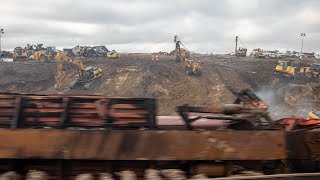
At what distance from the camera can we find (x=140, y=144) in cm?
492

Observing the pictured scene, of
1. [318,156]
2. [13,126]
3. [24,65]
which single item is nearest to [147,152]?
[13,126]

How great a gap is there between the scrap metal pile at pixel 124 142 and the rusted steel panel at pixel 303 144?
1 centimetres

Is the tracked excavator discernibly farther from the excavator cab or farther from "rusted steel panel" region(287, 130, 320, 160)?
"rusted steel panel" region(287, 130, 320, 160)

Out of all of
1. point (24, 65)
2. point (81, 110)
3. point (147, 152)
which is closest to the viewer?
point (147, 152)

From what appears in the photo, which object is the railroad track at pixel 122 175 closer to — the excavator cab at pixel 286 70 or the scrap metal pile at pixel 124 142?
the scrap metal pile at pixel 124 142

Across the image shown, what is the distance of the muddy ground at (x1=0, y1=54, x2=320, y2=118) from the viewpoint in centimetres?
2750

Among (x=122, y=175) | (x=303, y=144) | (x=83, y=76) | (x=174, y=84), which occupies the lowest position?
(x=174, y=84)

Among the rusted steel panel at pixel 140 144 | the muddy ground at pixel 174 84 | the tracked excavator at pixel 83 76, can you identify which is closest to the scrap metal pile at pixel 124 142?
the rusted steel panel at pixel 140 144

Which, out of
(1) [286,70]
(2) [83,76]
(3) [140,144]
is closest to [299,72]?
(1) [286,70]

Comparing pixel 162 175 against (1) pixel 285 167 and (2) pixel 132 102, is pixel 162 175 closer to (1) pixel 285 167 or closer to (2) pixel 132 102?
(2) pixel 132 102

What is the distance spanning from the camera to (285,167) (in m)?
5.38

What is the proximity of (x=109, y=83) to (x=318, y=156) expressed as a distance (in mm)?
27871

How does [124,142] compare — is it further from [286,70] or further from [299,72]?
[299,72]

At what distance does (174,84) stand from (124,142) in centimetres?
2688
